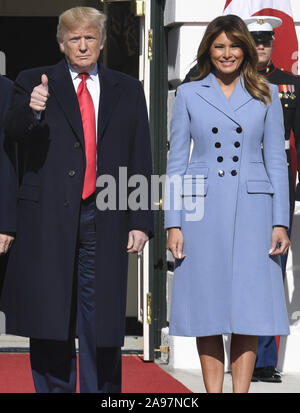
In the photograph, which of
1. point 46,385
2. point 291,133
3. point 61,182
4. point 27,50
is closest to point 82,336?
point 46,385

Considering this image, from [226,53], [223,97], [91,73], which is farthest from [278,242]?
[91,73]

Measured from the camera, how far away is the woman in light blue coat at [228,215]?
16.1 feet

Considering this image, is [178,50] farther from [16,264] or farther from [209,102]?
[16,264]

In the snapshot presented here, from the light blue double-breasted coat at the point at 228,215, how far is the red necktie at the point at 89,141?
41cm

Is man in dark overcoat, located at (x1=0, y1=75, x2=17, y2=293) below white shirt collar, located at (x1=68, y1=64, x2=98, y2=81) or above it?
below

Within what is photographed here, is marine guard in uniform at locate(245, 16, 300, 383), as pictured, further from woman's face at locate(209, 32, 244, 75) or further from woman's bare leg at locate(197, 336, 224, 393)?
woman's bare leg at locate(197, 336, 224, 393)

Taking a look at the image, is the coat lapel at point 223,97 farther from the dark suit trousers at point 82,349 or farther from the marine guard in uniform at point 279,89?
the marine guard in uniform at point 279,89

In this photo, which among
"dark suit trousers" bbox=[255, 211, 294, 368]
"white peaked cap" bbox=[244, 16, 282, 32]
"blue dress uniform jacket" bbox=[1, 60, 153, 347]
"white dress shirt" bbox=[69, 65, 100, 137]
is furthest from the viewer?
"dark suit trousers" bbox=[255, 211, 294, 368]

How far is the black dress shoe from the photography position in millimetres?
6559

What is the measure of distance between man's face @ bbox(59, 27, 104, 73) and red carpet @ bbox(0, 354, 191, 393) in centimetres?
208

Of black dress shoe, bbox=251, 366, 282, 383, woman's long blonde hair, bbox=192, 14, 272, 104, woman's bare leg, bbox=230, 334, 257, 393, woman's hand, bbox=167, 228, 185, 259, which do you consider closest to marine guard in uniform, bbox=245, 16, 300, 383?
black dress shoe, bbox=251, 366, 282, 383

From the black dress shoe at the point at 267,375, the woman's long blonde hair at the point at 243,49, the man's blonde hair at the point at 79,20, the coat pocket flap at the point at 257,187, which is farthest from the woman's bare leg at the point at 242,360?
the black dress shoe at the point at 267,375

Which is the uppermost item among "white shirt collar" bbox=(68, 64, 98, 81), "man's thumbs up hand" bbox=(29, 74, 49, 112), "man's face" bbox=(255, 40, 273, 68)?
"man's face" bbox=(255, 40, 273, 68)

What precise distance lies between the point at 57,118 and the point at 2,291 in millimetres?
772
